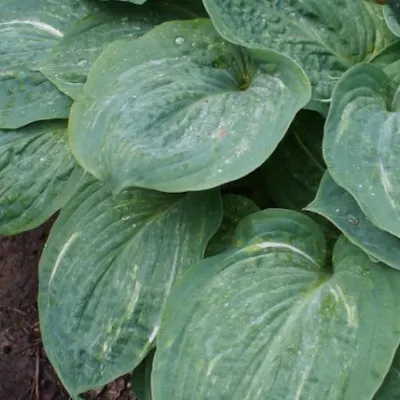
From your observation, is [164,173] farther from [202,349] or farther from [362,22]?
[362,22]

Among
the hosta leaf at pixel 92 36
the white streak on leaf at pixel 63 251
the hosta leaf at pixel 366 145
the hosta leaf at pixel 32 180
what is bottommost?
the white streak on leaf at pixel 63 251

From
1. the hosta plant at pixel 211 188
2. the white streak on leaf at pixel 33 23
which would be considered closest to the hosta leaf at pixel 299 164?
the hosta plant at pixel 211 188

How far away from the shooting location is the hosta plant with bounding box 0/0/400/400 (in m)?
1.28

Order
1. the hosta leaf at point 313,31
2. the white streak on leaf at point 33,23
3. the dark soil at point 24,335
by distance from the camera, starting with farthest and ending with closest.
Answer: the dark soil at point 24,335
the white streak on leaf at point 33,23
the hosta leaf at point 313,31

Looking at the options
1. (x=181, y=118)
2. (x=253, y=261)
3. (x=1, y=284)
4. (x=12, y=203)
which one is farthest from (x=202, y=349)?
(x=1, y=284)

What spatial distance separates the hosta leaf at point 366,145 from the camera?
1244mm

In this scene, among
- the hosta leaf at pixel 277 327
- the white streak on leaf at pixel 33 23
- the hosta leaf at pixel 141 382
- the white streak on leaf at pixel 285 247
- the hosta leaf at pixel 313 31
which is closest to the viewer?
the hosta leaf at pixel 277 327

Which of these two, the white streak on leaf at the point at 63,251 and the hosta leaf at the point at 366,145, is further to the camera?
the white streak on leaf at the point at 63,251

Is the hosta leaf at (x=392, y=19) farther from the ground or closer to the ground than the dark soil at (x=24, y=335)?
farther from the ground

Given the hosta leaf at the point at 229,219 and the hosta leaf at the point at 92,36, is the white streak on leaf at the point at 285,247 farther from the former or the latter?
the hosta leaf at the point at 92,36

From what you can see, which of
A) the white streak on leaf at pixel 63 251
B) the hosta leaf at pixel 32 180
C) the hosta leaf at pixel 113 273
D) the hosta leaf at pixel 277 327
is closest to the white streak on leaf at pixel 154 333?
the hosta leaf at pixel 113 273

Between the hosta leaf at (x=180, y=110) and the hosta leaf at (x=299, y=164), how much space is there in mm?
187

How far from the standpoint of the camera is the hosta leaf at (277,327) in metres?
1.24

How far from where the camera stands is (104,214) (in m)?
1.55
